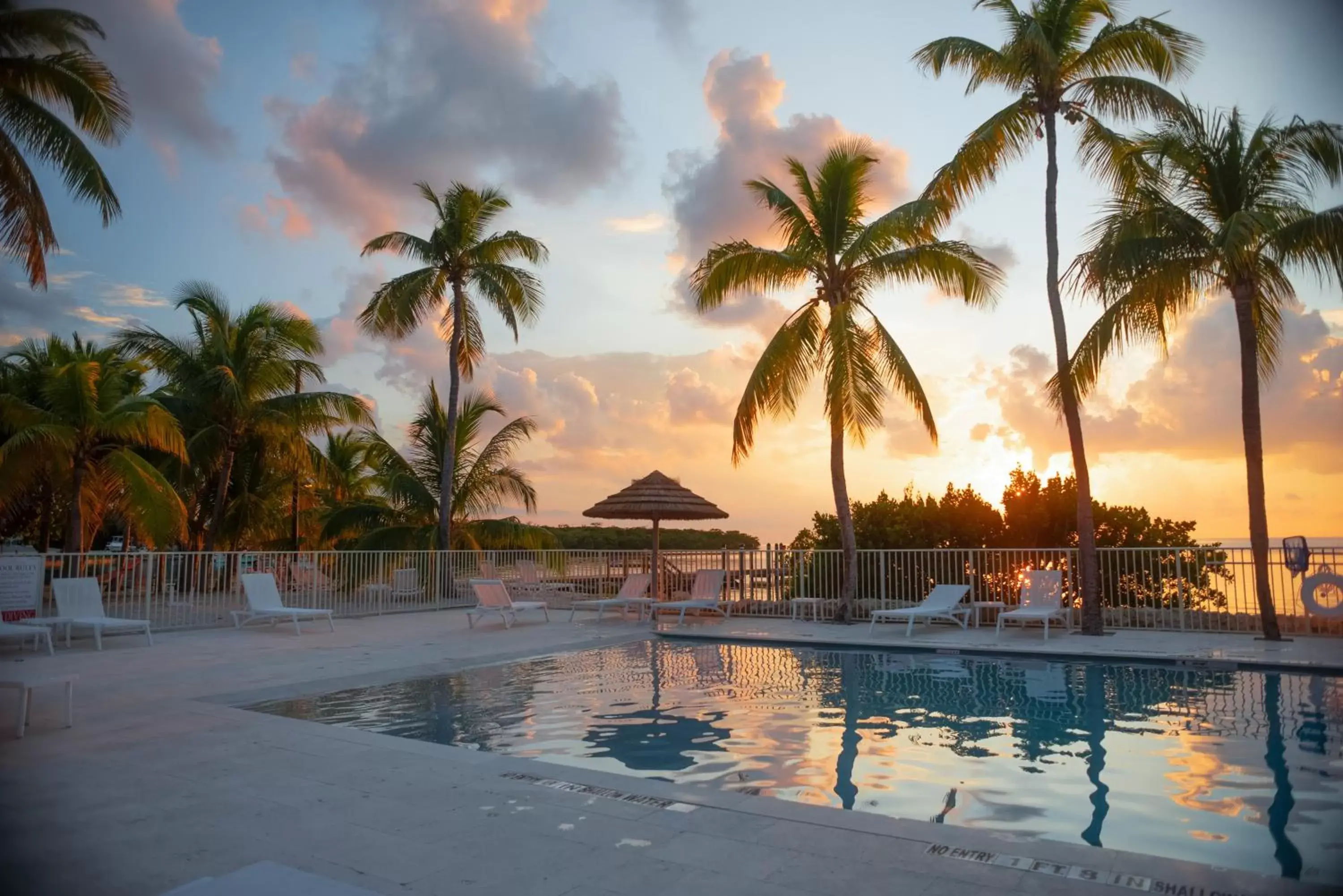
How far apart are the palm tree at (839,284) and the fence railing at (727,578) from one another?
2.00 meters

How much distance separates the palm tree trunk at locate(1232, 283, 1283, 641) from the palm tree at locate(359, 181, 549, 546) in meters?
16.0

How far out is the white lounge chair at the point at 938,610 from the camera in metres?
13.6

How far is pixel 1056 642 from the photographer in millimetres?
12328

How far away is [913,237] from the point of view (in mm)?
15578

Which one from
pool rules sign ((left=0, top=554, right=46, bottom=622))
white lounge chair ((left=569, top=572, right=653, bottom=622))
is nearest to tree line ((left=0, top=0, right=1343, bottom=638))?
white lounge chair ((left=569, top=572, right=653, bottom=622))

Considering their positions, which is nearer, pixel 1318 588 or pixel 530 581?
pixel 1318 588

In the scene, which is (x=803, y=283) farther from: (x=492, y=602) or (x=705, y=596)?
(x=492, y=602)

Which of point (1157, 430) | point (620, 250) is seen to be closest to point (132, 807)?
point (620, 250)

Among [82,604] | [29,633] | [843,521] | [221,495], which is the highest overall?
[221,495]

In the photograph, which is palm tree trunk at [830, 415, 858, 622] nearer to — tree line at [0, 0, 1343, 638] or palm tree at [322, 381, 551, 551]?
tree line at [0, 0, 1343, 638]

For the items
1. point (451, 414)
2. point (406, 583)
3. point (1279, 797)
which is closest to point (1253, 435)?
point (1279, 797)

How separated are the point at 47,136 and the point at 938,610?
13881mm

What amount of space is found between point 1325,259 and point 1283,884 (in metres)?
10.1

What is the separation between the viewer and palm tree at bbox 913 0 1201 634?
43.1 feet
